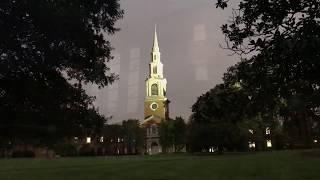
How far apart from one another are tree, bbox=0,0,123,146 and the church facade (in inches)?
5934

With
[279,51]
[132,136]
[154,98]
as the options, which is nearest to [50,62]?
[279,51]

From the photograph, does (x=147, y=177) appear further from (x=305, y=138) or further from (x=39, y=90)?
(x=305, y=138)

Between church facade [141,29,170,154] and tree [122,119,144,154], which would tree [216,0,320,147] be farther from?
church facade [141,29,170,154]

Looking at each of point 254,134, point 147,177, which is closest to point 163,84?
point 254,134

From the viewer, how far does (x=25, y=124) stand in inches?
679

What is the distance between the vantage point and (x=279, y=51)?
9398mm

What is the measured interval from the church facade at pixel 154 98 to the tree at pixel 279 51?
15856 centimetres

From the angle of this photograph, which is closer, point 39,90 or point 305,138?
point 39,90

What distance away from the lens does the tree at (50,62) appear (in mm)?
15273

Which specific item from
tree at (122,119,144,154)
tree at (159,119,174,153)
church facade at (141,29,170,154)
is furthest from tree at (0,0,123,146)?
church facade at (141,29,170,154)

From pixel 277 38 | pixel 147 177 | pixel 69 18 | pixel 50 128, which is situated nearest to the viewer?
pixel 277 38

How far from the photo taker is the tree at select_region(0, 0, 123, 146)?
601 inches

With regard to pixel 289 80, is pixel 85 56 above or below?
above

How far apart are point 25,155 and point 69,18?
8204 cm
